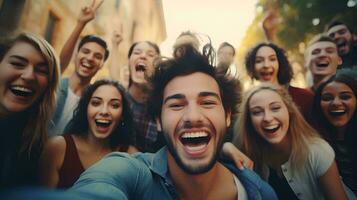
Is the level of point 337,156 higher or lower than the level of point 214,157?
lower

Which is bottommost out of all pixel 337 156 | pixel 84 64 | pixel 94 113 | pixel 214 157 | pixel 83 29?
pixel 337 156

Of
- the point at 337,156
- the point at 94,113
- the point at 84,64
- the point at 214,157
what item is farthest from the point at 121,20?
the point at 337,156

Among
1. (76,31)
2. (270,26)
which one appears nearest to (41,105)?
(76,31)

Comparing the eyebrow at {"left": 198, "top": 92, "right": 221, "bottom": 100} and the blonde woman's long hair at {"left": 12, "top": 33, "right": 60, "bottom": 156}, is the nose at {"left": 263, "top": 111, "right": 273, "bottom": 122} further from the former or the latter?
the blonde woman's long hair at {"left": 12, "top": 33, "right": 60, "bottom": 156}

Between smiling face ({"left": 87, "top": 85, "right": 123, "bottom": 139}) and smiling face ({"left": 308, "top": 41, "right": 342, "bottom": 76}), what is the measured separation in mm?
1185

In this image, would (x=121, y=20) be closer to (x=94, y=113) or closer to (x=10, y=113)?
(x=94, y=113)

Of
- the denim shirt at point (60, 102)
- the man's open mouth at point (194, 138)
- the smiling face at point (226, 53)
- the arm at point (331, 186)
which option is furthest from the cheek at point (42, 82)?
the arm at point (331, 186)

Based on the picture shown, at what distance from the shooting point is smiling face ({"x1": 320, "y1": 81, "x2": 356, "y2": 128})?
155 cm

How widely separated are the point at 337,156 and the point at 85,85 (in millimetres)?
1351

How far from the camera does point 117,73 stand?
162 cm

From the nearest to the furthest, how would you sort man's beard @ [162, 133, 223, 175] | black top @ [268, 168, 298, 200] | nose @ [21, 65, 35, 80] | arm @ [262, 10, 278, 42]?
man's beard @ [162, 133, 223, 175] < nose @ [21, 65, 35, 80] < black top @ [268, 168, 298, 200] < arm @ [262, 10, 278, 42]

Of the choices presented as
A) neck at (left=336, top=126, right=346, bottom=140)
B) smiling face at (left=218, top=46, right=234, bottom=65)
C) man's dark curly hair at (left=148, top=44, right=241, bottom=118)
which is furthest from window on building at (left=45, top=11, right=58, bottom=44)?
neck at (left=336, top=126, right=346, bottom=140)

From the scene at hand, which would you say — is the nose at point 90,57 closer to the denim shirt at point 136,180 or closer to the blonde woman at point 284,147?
the denim shirt at point 136,180

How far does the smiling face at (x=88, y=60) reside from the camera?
1425mm
